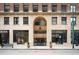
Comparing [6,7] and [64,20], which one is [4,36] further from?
[64,20]

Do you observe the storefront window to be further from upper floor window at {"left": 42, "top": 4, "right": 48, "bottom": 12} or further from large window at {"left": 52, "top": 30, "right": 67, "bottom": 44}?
large window at {"left": 52, "top": 30, "right": 67, "bottom": 44}

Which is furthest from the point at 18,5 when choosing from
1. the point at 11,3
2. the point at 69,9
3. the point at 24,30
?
the point at 69,9

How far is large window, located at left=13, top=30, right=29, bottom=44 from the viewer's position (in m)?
68.4

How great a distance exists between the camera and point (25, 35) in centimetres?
6912

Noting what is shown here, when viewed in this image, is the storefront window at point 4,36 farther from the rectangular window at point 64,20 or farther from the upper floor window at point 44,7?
the rectangular window at point 64,20

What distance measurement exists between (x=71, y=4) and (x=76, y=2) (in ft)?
3.96

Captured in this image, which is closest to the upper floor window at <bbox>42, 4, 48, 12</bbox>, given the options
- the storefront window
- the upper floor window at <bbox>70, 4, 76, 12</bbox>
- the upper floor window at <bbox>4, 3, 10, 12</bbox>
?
the upper floor window at <bbox>70, 4, 76, 12</bbox>

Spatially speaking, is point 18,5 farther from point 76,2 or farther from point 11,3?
point 76,2

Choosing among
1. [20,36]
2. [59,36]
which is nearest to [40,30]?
[59,36]

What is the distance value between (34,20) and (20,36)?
4780 millimetres

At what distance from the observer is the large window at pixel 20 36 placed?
68438 mm

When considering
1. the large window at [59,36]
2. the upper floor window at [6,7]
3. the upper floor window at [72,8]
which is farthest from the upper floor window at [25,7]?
the upper floor window at [72,8]

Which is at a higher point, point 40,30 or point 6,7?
point 6,7

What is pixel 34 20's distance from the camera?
69062 millimetres
